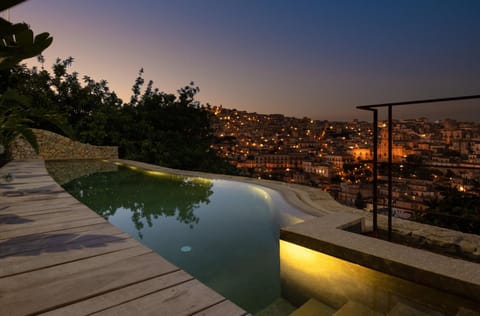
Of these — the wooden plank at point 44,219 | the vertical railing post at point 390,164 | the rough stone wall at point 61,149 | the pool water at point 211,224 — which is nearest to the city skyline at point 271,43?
the rough stone wall at point 61,149

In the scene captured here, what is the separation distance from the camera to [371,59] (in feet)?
69.9

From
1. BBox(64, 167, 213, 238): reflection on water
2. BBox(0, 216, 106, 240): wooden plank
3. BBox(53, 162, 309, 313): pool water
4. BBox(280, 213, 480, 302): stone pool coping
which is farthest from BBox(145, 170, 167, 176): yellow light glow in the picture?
BBox(280, 213, 480, 302): stone pool coping

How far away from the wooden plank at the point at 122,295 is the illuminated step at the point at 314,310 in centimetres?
79

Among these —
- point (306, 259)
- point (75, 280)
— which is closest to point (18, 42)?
point (75, 280)

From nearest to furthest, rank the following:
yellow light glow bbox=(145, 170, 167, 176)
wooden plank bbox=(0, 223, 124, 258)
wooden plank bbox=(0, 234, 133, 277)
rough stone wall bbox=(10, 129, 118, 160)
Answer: wooden plank bbox=(0, 234, 133, 277)
wooden plank bbox=(0, 223, 124, 258)
yellow light glow bbox=(145, 170, 167, 176)
rough stone wall bbox=(10, 129, 118, 160)

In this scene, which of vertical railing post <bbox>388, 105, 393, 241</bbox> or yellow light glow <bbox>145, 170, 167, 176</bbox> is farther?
yellow light glow <bbox>145, 170, 167, 176</bbox>

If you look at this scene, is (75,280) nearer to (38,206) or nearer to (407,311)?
(407,311)

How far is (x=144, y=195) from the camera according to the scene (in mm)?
5184

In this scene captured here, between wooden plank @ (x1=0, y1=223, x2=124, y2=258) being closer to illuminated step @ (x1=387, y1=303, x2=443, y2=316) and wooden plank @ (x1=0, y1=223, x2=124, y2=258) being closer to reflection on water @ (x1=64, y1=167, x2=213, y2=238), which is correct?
reflection on water @ (x1=64, y1=167, x2=213, y2=238)

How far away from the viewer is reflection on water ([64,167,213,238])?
3.93 metres

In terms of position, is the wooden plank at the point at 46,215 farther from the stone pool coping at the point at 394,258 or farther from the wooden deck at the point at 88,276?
the stone pool coping at the point at 394,258

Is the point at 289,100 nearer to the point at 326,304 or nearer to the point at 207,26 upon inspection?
the point at 207,26

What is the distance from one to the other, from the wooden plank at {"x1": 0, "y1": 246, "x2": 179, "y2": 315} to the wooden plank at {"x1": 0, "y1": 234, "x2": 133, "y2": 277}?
0.25ft

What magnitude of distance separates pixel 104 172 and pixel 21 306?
7.67 meters
